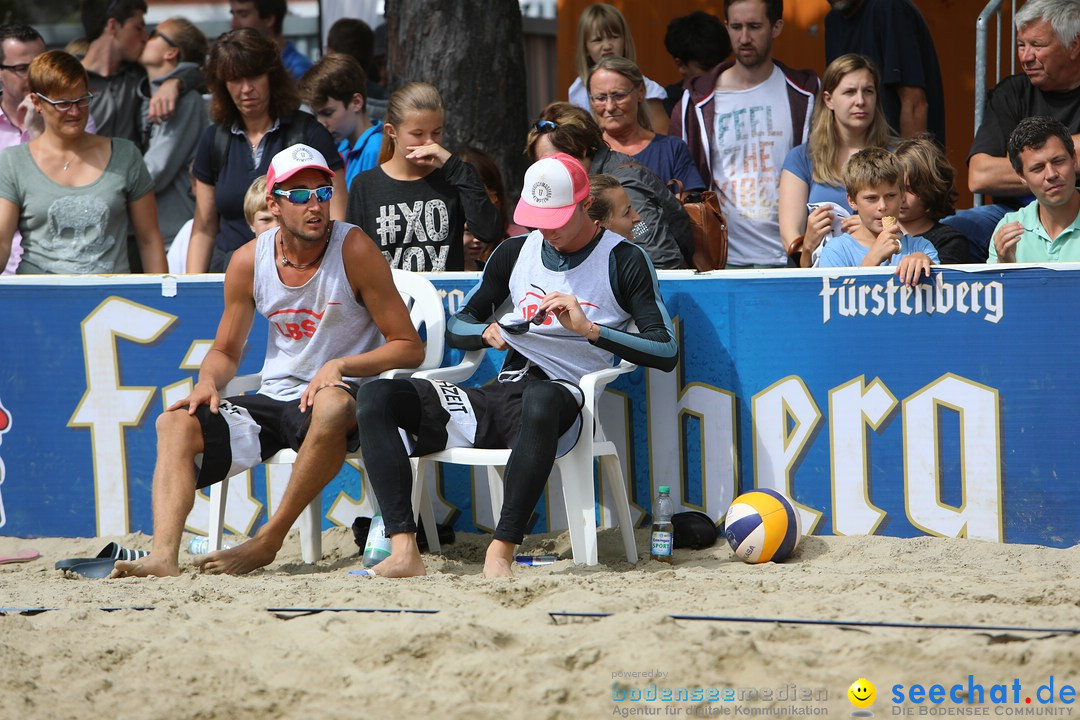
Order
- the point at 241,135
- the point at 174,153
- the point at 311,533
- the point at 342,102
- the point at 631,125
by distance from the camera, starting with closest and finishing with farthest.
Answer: the point at 311,533, the point at 631,125, the point at 241,135, the point at 342,102, the point at 174,153

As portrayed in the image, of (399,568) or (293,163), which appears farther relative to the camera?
(293,163)

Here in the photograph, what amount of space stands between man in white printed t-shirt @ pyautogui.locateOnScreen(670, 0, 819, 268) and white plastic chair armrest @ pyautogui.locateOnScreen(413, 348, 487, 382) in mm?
1789

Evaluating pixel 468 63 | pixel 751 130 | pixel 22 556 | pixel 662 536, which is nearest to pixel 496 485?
pixel 662 536

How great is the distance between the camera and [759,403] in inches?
223

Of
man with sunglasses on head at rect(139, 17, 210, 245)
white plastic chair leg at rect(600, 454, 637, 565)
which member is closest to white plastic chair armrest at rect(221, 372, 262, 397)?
white plastic chair leg at rect(600, 454, 637, 565)

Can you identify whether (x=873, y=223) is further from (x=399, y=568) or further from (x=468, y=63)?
(x=468, y=63)

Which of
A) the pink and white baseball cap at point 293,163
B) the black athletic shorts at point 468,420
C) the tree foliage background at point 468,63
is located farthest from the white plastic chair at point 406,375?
the tree foliage background at point 468,63

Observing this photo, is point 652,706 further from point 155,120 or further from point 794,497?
point 155,120

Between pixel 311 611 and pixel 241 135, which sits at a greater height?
pixel 241 135

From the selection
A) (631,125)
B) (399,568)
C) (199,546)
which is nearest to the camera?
(399,568)

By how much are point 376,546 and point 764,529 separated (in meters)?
1.56

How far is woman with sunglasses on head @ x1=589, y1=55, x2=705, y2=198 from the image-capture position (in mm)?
6602

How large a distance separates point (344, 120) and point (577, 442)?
301 cm

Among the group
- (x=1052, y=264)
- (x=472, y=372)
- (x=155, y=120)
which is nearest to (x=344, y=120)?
(x=155, y=120)
